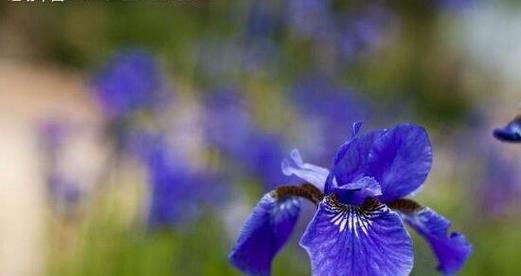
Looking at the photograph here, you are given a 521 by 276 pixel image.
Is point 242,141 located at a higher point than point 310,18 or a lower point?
lower

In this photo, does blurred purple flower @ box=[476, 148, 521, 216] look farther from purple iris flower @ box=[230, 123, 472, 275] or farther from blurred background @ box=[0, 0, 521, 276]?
purple iris flower @ box=[230, 123, 472, 275]

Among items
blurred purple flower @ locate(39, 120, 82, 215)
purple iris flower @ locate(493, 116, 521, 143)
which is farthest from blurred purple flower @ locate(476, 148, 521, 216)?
purple iris flower @ locate(493, 116, 521, 143)

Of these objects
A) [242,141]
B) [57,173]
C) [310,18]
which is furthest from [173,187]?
[310,18]

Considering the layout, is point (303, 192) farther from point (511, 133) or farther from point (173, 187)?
point (173, 187)

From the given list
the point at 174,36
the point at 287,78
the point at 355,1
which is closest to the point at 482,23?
the point at 174,36

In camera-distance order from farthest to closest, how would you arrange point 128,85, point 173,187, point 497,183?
point 497,183 < point 128,85 < point 173,187
